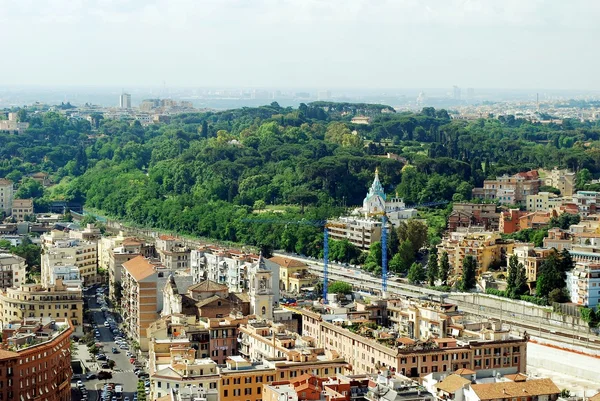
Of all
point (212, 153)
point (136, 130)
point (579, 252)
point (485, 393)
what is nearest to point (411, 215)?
point (579, 252)

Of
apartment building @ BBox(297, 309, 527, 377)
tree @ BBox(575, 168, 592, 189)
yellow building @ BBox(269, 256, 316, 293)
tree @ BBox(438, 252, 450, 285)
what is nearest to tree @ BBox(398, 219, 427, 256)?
tree @ BBox(438, 252, 450, 285)

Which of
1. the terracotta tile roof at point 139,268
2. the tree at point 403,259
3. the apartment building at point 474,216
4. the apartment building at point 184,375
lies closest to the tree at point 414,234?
the tree at point 403,259

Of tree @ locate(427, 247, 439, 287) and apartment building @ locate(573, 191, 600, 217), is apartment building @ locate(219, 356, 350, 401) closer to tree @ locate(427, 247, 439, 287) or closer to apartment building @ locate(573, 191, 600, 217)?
tree @ locate(427, 247, 439, 287)

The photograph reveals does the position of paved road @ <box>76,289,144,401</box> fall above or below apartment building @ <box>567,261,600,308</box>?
below

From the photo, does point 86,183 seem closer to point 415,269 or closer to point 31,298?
point 415,269

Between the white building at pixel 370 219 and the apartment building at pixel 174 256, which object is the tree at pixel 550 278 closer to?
the white building at pixel 370 219

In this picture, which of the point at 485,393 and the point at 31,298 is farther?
the point at 31,298
